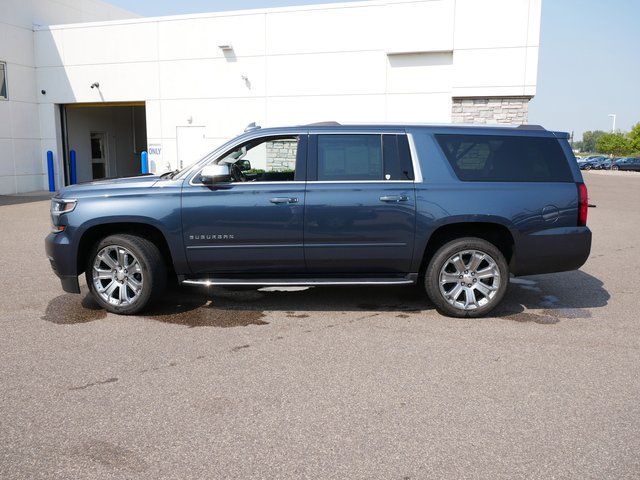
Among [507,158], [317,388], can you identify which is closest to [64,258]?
[317,388]

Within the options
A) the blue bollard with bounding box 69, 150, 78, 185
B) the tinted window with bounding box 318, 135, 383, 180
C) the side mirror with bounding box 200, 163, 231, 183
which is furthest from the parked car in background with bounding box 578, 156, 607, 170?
the side mirror with bounding box 200, 163, 231, 183

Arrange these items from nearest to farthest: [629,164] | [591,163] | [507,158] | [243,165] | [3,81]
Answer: [507,158] < [243,165] < [3,81] < [629,164] < [591,163]

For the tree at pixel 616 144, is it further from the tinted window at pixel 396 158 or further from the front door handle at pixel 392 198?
the front door handle at pixel 392 198

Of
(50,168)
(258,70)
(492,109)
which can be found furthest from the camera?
(50,168)

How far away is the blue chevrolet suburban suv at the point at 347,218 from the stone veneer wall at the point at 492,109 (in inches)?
425

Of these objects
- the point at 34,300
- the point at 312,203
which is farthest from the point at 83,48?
the point at 312,203

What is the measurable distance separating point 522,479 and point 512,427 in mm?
599

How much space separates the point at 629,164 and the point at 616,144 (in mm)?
25202

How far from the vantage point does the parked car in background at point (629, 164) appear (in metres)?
50.2

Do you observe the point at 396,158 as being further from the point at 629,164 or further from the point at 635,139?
the point at 635,139

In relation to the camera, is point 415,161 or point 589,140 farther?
point 589,140

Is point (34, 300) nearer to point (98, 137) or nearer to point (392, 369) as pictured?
point (392, 369)

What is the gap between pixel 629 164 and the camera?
50.7 metres

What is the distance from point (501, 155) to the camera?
236 inches
